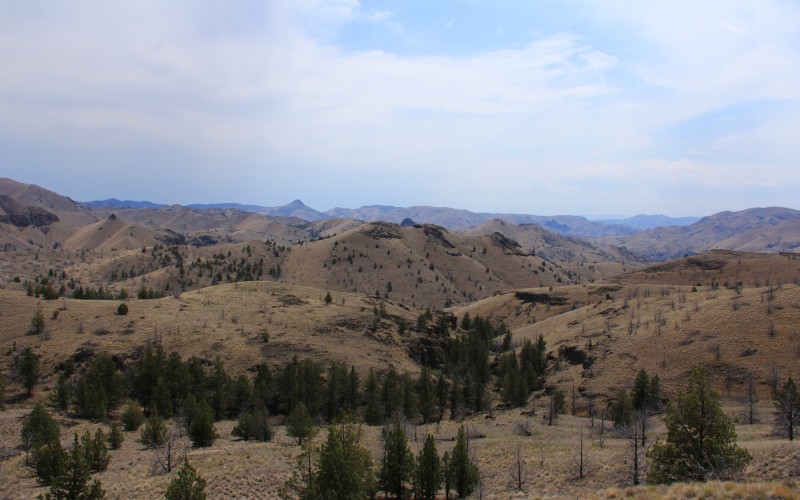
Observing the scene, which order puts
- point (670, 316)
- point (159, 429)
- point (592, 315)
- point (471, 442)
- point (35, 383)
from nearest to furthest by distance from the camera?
1. point (159, 429)
2. point (471, 442)
3. point (35, 383)
4. point (670, 316)
5. point (592, 315)

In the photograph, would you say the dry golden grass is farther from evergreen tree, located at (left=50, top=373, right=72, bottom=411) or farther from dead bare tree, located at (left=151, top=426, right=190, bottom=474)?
evergreen tree, located at (left=50, top=373, right=72, bottom=411)

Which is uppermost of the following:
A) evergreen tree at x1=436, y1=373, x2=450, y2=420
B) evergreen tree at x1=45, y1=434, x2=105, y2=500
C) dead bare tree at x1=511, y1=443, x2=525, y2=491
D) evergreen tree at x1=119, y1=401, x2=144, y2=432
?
evergreen tree at x1=45, y1=434, x2=105, y2=500

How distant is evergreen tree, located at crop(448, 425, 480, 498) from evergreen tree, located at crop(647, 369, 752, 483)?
13824 mm

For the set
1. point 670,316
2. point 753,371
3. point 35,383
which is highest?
point 670,316

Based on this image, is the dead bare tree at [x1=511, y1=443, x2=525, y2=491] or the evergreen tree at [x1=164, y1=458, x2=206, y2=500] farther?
the dead bare tree at [x1=511, y1=443, x2=525, y2=491]

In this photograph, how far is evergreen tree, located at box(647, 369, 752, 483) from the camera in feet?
96.1

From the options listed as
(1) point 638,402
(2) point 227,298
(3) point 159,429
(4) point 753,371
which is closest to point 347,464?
(3) point 159,429

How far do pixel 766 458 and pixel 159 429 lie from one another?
50784mm

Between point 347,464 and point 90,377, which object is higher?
point 347,464

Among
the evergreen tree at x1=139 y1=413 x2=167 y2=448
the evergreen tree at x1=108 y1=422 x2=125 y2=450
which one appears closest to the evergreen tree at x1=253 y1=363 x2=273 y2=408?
the evergreen tree at x1=108 y1=422 x2=125 y2=450

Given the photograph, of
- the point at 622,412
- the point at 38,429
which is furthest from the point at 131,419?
the point at 622,412

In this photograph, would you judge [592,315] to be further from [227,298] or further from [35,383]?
[35,383]

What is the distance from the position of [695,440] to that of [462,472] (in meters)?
17.8

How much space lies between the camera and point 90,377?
6900 centimetres
